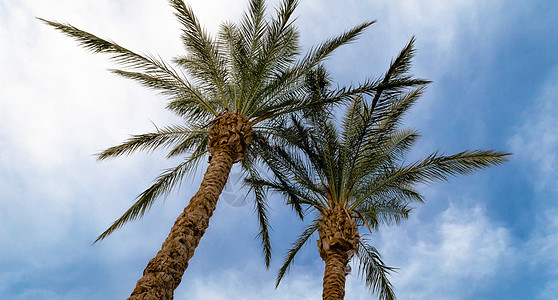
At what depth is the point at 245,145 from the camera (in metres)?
8.07

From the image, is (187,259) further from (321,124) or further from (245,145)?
(321,124)

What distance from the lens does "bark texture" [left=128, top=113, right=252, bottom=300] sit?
461cm

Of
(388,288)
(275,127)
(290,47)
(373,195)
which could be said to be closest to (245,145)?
(275,127)

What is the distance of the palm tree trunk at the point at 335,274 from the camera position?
7797 mm

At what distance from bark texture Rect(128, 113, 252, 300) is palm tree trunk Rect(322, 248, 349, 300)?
3.31 metres

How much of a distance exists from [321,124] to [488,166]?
13.3ft

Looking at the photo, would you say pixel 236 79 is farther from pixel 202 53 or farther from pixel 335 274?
pixel 335 274

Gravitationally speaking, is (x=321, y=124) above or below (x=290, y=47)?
below

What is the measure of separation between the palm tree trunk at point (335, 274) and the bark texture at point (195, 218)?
3314 millimetres

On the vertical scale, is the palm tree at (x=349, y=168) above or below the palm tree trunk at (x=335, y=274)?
above

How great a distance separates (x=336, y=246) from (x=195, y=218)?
4144 mm

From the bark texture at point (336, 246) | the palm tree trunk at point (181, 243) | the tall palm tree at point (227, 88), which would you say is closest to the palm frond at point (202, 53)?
the tall palm tree at point (227, 88)

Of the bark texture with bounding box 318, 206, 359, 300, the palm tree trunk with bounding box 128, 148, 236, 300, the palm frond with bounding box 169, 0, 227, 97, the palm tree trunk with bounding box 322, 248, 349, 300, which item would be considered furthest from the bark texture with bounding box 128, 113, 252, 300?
the palm tree trunk with bounding box 322, 248, 349, 300

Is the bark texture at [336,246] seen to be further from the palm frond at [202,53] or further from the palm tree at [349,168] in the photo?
the palm frond at [202,53]
